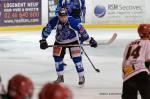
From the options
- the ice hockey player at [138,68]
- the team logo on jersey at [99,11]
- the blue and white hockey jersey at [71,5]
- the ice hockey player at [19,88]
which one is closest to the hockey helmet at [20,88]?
the ice hockey player at [19,88]

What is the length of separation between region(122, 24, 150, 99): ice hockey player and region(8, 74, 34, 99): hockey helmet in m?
1.97

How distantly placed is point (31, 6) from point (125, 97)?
9.87 m

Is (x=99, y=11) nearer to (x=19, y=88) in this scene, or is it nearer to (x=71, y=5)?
(x=71, y=5)

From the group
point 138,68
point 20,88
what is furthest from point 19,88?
point 138,68

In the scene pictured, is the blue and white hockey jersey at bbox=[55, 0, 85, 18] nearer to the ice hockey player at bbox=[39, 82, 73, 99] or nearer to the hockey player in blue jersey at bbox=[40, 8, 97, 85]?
the hockey player in blue jersey at bbox=[40, 8, 97, 85]

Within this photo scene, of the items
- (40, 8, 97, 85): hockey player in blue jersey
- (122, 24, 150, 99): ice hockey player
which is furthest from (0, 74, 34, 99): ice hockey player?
(40, 8, 97, 85): hockey player in blue jersey

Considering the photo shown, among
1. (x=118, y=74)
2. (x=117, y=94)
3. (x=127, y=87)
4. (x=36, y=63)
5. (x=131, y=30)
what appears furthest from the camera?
(x=131, y=30)

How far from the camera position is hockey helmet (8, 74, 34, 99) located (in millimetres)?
1298

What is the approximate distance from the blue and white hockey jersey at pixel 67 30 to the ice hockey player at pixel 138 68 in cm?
216

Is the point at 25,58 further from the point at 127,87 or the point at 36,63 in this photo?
the point at 127,87

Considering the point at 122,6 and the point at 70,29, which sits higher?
the point at 70,29

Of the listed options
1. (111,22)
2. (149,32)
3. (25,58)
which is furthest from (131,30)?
(149,32)

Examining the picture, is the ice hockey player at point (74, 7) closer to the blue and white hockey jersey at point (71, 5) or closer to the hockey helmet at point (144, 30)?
the blue and white hockey jersey at point (71, 5)

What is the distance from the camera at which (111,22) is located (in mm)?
12672
